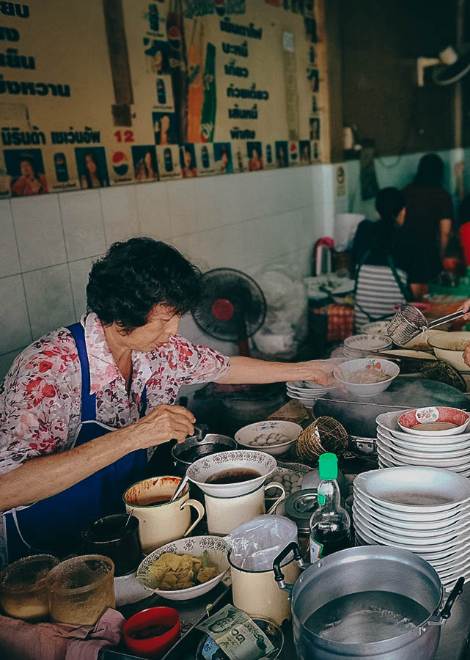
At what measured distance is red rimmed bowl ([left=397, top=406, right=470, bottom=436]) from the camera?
1.87m

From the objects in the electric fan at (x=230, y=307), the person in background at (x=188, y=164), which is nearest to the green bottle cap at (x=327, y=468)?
the electric fan at (x=230, y=307)

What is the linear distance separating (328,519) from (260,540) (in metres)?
0.18

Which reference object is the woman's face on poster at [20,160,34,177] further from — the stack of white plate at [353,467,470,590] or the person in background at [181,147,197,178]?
the stack of white plate at [353,467,470,590]

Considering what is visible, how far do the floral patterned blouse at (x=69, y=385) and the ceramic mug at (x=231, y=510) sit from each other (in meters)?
0.56

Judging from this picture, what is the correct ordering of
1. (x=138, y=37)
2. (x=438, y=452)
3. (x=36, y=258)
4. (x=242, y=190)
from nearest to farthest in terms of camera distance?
1. (x=438, y=452)
2. (x=36, y=258)
3. (x=138, y=37)
4. (x=242, y=190)

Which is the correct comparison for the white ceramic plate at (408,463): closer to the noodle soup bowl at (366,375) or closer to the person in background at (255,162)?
the noodle soup bowl at (366,375)

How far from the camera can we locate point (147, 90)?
4.08 metres

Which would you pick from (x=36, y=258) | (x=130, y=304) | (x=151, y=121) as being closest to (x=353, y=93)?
(x=151, y=121)

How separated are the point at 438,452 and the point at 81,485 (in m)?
1.11

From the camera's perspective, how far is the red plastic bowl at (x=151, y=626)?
1.43 meters

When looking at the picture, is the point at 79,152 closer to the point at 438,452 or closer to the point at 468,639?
the point at 438,452

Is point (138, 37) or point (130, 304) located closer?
point (130, 304)

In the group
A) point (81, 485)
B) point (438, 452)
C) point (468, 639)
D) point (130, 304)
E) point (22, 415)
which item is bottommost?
point (468, 639)

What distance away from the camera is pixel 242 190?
16.8 ft
